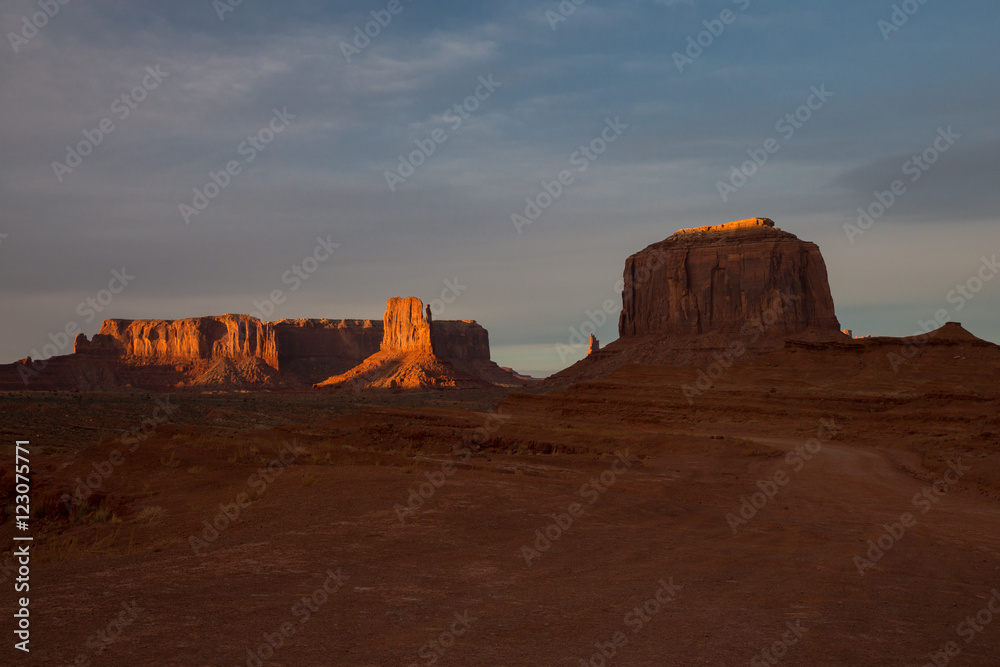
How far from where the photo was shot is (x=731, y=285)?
324ft

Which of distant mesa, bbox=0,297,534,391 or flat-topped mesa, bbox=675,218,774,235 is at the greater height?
flat-topped mesa, bbox=675,218,774,235

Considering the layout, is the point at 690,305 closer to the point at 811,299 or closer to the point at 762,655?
the point at 811,299

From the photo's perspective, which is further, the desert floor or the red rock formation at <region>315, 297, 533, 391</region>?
the red rock formation at <region>315, 297, 533, 391</region>

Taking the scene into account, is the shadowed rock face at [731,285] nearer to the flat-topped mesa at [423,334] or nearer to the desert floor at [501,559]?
the flat-topped mesa at [423,334]

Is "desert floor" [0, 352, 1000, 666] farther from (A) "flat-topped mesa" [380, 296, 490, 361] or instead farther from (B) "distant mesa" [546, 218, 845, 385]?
(A) "flat-topped mesa" [380, 296, 490, 361]

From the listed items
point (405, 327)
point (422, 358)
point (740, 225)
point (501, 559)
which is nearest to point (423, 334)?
point (405, 327)

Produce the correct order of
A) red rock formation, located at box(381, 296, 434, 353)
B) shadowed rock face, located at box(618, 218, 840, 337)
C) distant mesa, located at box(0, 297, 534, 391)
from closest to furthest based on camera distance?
shadowed rock face, located at box(618, 218, 840, 337) → distant mesa, located at box(0, 297, 534, 391) → red rock formation, located at box(381, 296, 434, 353)

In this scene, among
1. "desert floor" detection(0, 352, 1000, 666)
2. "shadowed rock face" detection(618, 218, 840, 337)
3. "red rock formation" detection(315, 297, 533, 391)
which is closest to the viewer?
"desert floor" detection(0, 352, 1000, 666)

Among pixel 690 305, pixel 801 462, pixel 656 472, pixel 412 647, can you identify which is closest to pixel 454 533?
Answer: pixel 412 647

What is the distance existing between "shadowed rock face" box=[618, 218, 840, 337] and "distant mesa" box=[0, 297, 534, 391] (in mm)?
40513

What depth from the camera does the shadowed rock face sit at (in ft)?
315

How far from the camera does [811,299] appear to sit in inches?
3792

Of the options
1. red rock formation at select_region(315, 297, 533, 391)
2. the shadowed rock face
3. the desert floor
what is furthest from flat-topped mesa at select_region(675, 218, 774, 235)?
the desert floor

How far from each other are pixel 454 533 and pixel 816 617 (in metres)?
5.29
